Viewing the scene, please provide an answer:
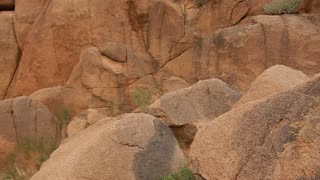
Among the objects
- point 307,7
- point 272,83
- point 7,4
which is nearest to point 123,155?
point 272,83

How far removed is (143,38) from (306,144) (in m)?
9.50

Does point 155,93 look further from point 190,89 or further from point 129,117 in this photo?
point 129,117

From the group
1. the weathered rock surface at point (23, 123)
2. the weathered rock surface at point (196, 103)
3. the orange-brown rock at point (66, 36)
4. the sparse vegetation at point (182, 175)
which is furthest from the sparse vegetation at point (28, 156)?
the orange-brown rock at point (66, 36)

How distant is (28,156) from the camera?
957 centimetres

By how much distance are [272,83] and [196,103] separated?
148 cm

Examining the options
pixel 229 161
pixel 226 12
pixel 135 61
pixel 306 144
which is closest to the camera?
pixel 306 144

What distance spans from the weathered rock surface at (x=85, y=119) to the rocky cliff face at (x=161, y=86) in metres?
0.05

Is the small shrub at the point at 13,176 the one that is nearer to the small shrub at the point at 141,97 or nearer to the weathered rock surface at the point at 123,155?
the weathered rock surface at the point at 123,155

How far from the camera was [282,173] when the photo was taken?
411 centimetres

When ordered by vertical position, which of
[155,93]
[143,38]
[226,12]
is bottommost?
[155,93]

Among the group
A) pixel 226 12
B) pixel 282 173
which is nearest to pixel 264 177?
pixel 282 173

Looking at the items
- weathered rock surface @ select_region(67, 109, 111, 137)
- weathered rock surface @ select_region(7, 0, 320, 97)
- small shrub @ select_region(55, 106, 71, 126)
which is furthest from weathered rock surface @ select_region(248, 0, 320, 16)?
small shrub @ select_region(55, 106, 71, 126)

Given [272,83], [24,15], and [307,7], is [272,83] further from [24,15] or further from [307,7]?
[24,15]

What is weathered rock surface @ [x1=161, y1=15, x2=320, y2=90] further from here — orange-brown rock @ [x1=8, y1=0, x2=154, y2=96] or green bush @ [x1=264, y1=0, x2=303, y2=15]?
orange-brown rock @ [x1=8, y1=0, x2=154, y2=96]
